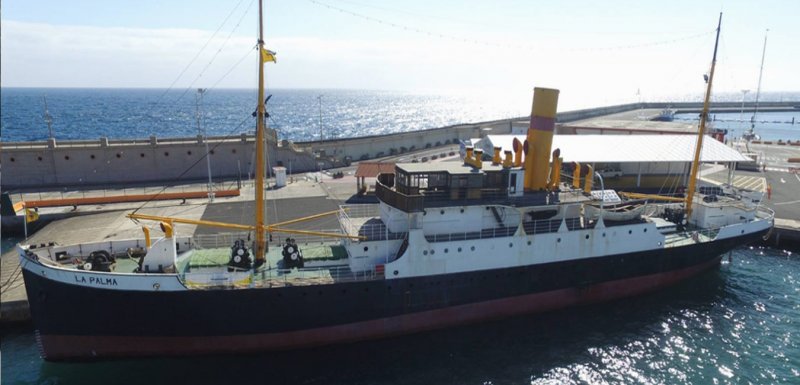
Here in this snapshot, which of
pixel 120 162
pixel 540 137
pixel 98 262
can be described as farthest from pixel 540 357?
pixel 120 162

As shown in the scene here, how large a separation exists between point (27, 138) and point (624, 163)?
295ft

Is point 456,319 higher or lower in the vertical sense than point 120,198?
lower

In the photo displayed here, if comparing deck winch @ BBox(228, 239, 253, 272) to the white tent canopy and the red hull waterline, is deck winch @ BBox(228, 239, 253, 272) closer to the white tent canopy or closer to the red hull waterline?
the red hull waterline

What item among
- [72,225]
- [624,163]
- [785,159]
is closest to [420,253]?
[72,225]

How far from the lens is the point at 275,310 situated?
17359 millimetres

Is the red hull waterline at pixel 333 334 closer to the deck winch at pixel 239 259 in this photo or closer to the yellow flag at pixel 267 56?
the deck winch at pixel 239 259

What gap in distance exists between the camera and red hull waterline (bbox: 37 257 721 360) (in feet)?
55.5

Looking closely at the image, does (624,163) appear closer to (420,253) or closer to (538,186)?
(538,186)

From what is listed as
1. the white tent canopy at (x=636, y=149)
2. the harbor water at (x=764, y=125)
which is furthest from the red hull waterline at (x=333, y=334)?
the harbor water at (x=764, y=125)

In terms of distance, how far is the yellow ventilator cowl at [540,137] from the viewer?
69.3 feet

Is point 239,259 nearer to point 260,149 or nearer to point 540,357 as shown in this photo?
point 260,149

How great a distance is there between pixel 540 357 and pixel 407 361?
5.19 m

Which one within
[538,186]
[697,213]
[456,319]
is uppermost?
[538,186]

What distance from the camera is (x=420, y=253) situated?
61.0 feet
